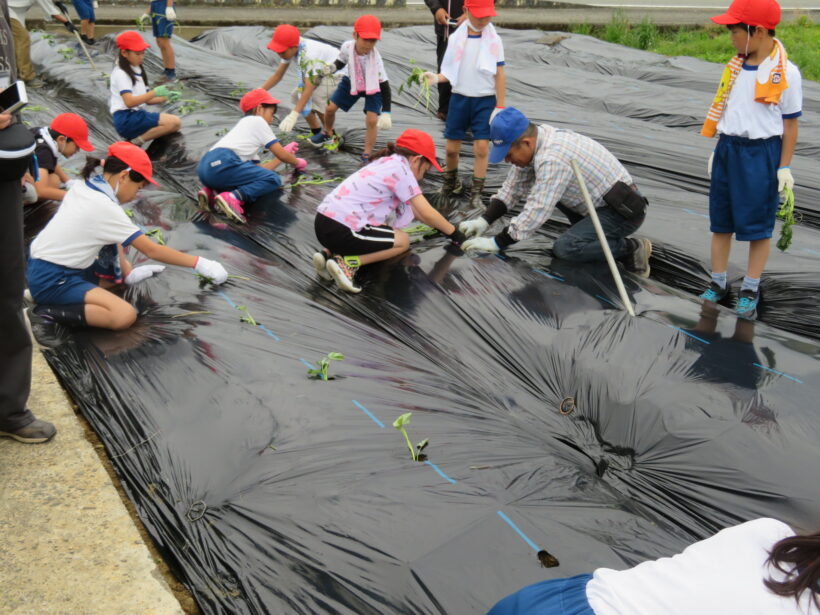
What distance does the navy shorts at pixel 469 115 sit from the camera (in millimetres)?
5047

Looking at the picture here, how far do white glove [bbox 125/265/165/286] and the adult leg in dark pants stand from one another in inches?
44.2

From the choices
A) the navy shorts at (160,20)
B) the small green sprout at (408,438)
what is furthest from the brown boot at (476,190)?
the navy shorts at (160,20)

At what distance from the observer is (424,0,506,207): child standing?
16.1 ft

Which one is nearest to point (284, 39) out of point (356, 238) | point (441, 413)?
Answer: point (356, 238)

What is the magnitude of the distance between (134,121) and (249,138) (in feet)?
5.60

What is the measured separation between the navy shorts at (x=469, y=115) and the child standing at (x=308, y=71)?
1.38 meters

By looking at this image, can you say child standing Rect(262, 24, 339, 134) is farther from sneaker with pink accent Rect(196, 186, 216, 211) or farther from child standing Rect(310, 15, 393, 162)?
sneaker with pink accent Rect(196, 186, 216, 211)

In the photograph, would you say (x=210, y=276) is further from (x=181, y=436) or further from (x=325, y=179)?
(x=325, y=179)

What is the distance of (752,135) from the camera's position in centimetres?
362

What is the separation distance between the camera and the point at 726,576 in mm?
1298

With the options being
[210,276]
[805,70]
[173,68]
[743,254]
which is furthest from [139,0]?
[743,254]

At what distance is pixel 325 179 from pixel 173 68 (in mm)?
3523

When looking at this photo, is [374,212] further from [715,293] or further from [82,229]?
[715,293]

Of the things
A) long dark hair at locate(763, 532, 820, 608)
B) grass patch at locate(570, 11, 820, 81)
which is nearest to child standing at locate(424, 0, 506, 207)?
long dark hair at locate(763, 532, 820, 608)
